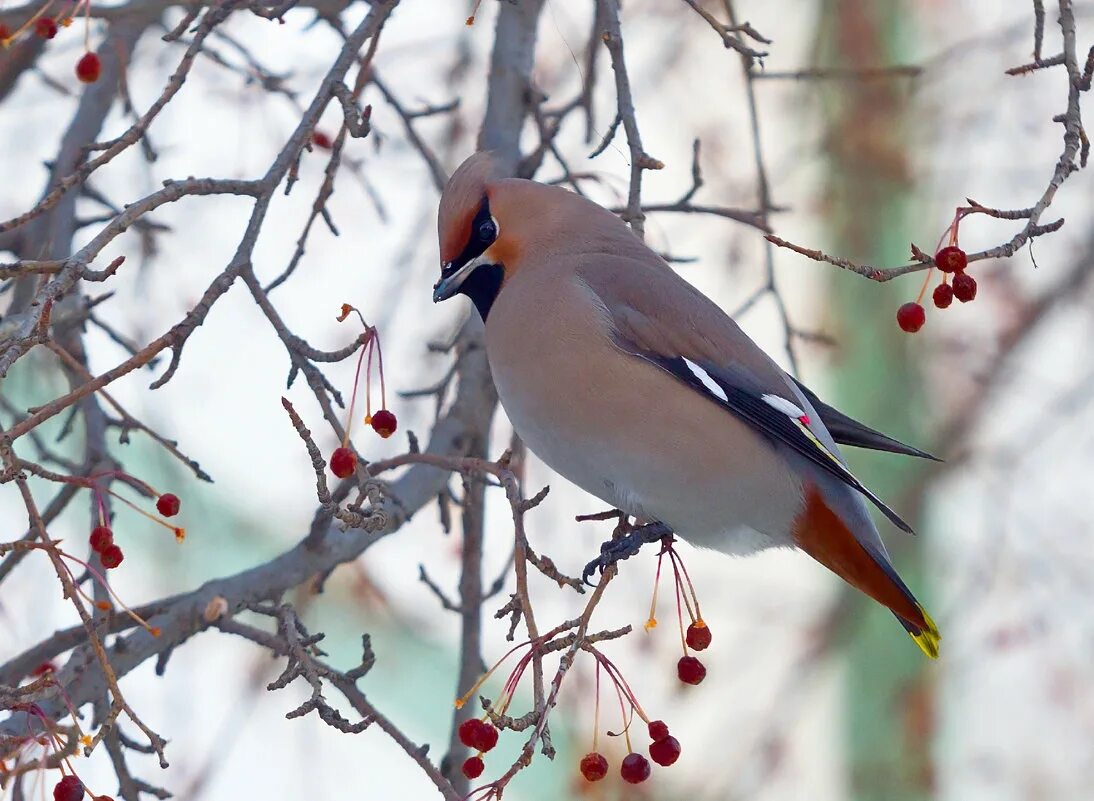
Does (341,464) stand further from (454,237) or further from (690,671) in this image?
(454,237)

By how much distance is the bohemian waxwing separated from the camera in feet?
8.96

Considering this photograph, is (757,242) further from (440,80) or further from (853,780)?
(853,780)

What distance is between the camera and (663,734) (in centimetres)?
219

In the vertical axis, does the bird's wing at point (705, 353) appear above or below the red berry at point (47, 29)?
above

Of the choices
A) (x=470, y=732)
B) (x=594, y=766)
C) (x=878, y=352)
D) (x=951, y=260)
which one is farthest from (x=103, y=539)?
(x=878, y=352)

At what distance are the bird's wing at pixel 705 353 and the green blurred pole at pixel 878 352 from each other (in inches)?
180

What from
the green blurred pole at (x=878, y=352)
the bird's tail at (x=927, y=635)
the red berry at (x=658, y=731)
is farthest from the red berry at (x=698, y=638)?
the green blurred pole at (x=878, y=352)

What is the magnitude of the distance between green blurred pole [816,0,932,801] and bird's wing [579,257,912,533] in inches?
180

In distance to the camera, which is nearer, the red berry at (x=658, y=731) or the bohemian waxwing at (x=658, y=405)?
the red berry at (x=658, y=731)

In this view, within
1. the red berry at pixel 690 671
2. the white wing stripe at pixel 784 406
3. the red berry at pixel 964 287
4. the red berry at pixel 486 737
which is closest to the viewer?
the red berry at pixel 486 737

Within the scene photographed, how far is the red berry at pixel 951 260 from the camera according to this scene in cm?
213

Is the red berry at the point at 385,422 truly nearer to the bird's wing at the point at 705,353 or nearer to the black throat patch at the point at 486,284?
the bird's wing at the point at 705,353

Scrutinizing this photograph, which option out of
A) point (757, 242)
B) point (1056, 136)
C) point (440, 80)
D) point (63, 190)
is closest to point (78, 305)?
point (63, 190)

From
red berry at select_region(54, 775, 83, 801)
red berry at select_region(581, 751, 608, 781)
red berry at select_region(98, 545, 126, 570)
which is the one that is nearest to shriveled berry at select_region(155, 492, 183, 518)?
red berry at select_region(98, 545, 126, 570)
